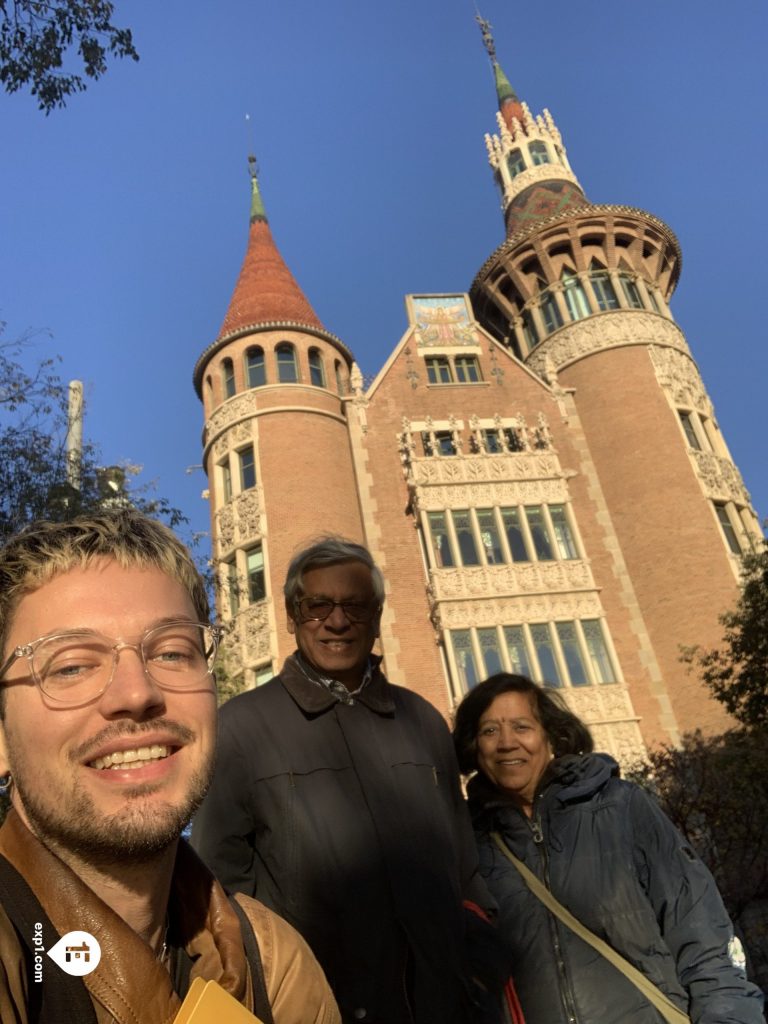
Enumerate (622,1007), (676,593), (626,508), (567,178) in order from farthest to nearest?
(567,178), (626,508), (676,593), (622,1007)

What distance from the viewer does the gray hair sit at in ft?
11.3

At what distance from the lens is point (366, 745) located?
2990mm

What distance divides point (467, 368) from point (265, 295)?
7747 millimetres

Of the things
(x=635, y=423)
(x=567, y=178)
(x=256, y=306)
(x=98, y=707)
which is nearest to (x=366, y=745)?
(x=98, y=707)

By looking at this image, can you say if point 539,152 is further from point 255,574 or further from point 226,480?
point 255,574

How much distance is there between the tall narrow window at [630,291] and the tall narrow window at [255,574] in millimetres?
16193

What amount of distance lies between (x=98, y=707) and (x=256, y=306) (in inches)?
1042

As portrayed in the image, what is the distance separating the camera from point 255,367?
987 inches

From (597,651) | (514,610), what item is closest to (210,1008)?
(514,610)

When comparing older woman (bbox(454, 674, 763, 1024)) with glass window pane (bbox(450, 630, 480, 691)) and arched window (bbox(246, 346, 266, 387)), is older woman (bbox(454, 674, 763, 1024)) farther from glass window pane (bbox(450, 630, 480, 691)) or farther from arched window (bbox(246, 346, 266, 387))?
arched window (bbox(246, 346, 266, 387))

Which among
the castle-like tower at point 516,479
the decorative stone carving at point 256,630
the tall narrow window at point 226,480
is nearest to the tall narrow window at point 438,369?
the castle-like tower at point 516,479

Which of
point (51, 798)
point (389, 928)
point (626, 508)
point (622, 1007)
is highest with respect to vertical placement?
point (626, 508)

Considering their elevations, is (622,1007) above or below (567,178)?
below

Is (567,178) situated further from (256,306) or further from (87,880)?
(87,880)
